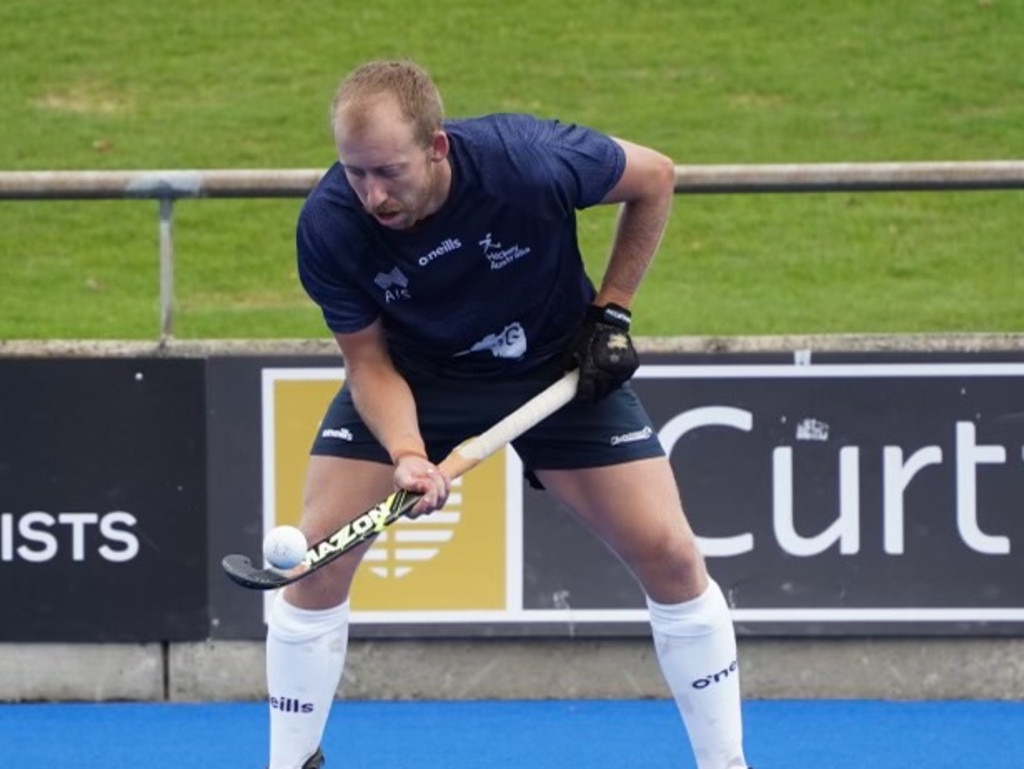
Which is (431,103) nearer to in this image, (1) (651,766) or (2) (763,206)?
(1) (651,766)

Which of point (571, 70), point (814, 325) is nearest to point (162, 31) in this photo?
point (571, 70)

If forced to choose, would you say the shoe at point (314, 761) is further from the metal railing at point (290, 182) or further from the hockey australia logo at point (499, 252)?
the metal railing at point (290, 182)

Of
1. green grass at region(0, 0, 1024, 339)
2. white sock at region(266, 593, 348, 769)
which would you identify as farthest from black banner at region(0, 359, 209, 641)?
green grass at region(0, 0, 1024, 339)

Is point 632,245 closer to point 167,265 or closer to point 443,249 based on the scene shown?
point 443,249

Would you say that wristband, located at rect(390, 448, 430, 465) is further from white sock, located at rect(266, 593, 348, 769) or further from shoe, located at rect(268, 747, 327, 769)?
shoe, located at rect(268, 747, 327, 769)

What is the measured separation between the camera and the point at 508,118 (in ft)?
15.5

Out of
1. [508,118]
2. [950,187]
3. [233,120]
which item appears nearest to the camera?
[508,118]

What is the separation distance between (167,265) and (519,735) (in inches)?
68.3

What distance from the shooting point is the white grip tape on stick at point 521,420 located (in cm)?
471

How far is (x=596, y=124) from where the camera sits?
1298 cm

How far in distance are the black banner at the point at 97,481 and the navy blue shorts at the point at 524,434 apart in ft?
A: 4.99

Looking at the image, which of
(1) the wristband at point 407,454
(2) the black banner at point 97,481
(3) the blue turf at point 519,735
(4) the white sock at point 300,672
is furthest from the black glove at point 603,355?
(2) the black banner at point 97,481

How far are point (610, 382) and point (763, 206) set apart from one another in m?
6.50

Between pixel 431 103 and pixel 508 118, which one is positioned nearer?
pixel 431 103
